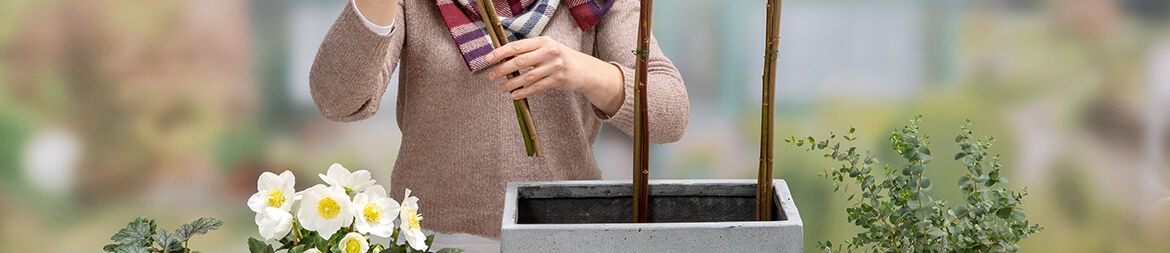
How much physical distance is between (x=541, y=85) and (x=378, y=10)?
0.19 metres

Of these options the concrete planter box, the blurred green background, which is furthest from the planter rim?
the blurred green background

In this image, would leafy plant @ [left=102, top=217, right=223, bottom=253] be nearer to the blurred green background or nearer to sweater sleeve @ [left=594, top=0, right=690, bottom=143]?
sweater sleeve @ [left=594, top=0, right=690, bottom=143]

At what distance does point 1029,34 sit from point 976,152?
109 cm

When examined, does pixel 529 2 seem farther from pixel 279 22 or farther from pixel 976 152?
pixel 279 22

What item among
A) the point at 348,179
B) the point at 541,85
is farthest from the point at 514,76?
the point at 348,179

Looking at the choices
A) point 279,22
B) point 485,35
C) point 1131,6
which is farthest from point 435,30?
point 1131,6

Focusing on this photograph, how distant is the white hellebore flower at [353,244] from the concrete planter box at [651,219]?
114 mm

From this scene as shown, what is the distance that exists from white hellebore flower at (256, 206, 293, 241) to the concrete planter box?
0.17m

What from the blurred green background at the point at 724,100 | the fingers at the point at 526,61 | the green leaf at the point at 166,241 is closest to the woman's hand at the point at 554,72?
the fingers at the point at 526,61

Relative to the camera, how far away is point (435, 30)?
Answer: 1173mm

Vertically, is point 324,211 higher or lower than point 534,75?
lower

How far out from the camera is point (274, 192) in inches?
30.4

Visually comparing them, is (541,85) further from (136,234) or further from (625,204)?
(136,234)

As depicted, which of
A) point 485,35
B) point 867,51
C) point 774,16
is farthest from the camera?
point 867,51
